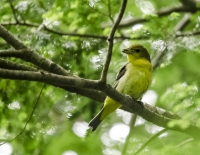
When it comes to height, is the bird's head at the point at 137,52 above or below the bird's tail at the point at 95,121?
above

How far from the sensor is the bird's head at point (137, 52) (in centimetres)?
538

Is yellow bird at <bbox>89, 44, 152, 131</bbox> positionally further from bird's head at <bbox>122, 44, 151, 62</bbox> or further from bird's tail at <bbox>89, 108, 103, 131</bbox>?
bird's head at <bbox>122, 44, 151, 62</bbox>

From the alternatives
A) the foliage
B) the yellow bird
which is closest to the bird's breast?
the yellow bird

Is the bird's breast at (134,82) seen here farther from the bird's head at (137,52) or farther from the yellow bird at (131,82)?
the bird's head at (137,52)

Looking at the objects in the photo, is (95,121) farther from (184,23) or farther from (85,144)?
(184,23)

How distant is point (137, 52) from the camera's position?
5.41 m

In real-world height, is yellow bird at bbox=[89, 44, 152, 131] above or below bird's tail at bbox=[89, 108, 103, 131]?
above

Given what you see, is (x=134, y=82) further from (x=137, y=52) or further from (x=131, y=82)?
(x=137, y=52)

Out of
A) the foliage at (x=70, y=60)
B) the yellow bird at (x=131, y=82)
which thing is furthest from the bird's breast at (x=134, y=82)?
the foliage at (x=70, y=60)

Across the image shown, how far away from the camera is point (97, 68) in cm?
512

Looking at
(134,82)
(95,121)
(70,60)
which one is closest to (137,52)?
(134,82)

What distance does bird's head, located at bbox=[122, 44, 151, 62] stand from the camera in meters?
5.38

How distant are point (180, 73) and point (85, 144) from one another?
149 cm

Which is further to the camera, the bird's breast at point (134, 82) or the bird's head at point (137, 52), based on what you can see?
the bird's head at point (137, 52)
